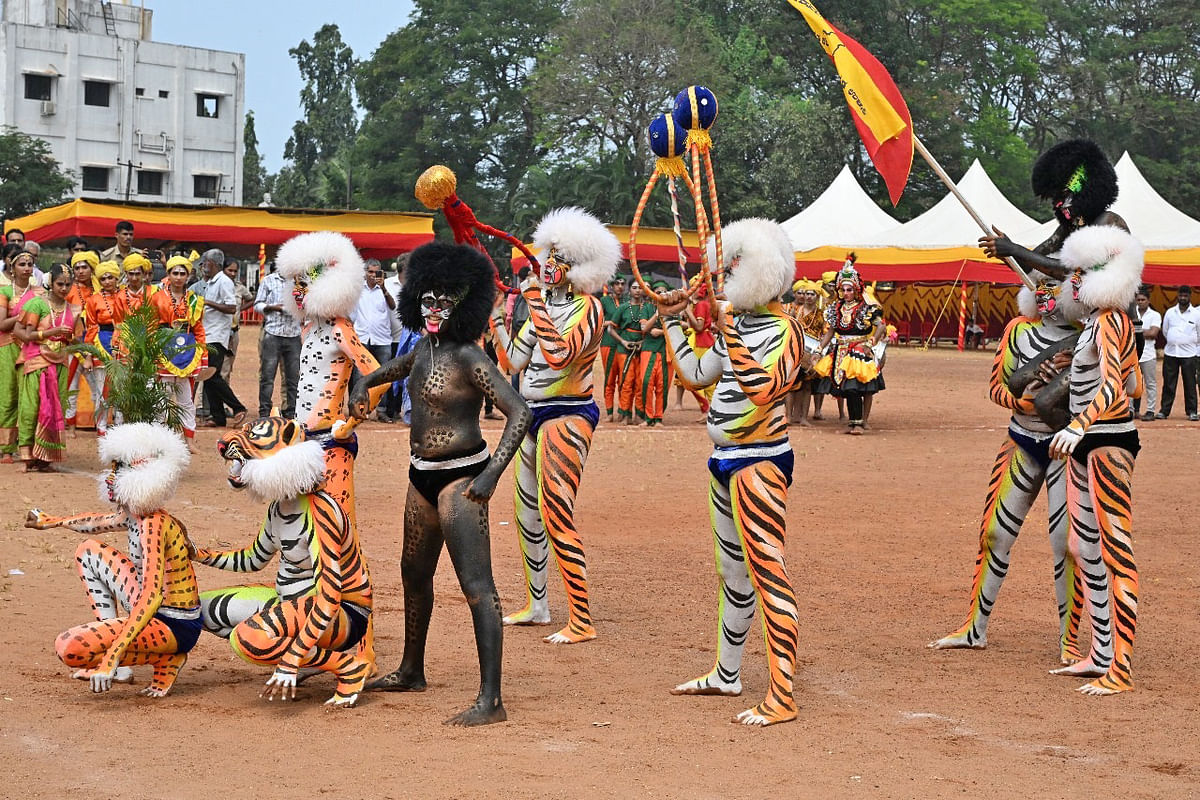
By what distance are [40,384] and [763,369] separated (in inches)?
357

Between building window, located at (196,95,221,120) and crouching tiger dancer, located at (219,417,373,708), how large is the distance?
194 feet

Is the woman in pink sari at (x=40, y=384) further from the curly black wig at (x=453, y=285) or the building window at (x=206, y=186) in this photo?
the building window at (x=206, y=186)

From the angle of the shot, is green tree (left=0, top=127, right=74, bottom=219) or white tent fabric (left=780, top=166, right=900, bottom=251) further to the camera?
green tree (left=0, top=127, right=74, bottom=219)

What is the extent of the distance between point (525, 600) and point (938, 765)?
3901 millimetres

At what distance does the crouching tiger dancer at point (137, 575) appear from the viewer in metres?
6.54

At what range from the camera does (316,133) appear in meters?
82.0

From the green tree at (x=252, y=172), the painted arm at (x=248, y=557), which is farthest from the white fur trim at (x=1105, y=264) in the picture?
the green tree at (x=252, y=172)

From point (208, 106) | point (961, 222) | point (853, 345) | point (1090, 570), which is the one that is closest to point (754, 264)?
point (1090, 570)

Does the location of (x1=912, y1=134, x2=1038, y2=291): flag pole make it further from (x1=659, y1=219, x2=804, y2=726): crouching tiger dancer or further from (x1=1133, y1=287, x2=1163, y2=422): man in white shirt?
(x1=1133, y1=287, x2=1163, y2=422): man in white shirt

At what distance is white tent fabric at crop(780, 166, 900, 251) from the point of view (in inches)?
1582

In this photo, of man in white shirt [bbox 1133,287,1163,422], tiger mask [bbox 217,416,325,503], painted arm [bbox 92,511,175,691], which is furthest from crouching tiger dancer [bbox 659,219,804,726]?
man in white shirt [bbox 1133,287,1163,422]

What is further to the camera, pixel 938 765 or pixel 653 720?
pixel 653 720

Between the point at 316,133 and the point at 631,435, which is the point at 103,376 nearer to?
the point at 631,435

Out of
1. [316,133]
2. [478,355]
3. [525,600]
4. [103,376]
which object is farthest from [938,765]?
[316,133]
